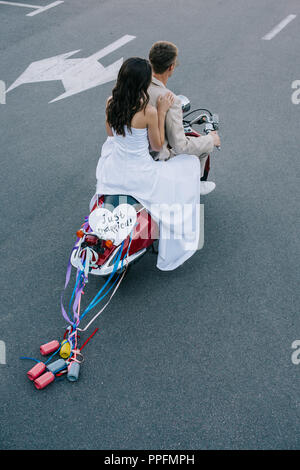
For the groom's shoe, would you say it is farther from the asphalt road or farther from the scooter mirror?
the scooter mirror

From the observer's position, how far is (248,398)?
3002mm

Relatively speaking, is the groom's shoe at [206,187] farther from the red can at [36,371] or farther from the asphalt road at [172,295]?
the red can at [36,371]

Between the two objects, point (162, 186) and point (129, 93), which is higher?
point (129, 93)

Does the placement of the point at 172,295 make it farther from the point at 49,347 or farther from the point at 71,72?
the point at 71,72

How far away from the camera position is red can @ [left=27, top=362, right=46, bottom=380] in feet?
10.0

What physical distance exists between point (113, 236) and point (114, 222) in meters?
0.11

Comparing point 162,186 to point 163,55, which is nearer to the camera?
point 163,55

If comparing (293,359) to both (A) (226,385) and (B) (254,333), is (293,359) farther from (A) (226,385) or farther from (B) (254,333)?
(A) (226,385)

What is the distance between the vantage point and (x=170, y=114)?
347 cm

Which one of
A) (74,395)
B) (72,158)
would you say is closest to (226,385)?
(74,395)

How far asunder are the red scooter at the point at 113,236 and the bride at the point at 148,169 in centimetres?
8

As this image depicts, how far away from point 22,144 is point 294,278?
3.91 metres

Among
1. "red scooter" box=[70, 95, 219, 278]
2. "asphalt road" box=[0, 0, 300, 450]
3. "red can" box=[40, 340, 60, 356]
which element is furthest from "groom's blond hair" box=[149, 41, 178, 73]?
"red can" box=[40, 340, 60, 356]

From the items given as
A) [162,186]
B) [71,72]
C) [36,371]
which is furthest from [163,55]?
[71,72]
